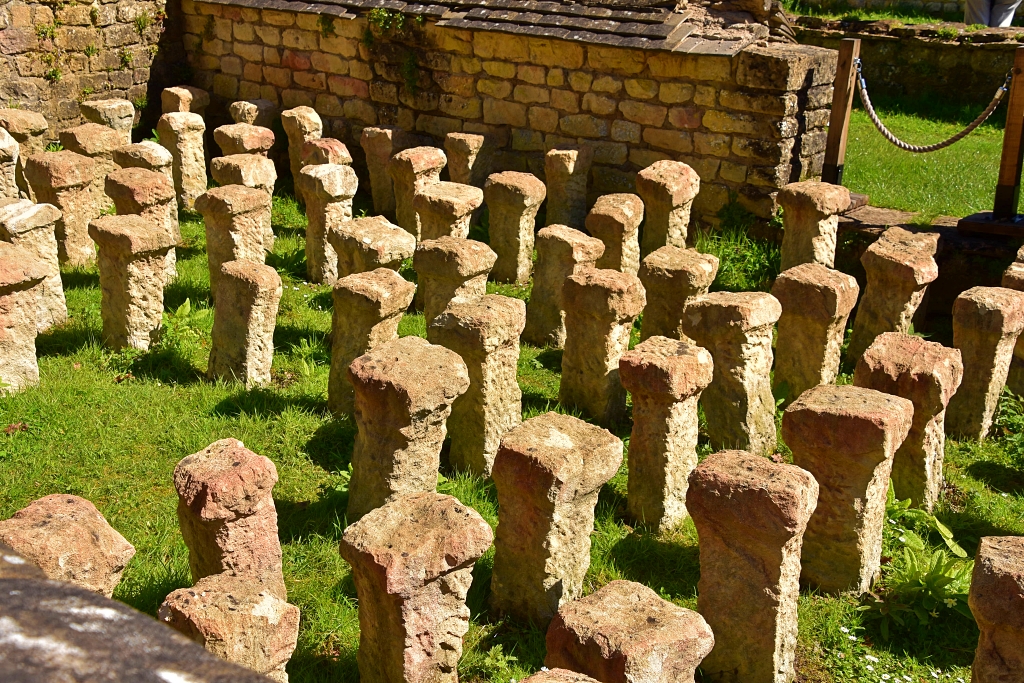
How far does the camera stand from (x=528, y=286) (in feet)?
29.0

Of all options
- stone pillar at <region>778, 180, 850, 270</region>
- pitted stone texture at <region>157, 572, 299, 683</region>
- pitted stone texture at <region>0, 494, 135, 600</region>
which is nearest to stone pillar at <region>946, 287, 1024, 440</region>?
stone pillar at <region>778, 180, 850, 270</region>

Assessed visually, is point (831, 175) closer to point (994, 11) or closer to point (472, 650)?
point (472, 650)

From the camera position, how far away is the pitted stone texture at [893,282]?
6902 millimetres

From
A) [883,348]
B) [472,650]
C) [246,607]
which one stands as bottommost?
[472,650]

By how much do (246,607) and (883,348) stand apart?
379cm

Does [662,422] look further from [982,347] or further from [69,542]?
[69,542]

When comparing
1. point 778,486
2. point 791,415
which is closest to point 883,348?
point 791,415

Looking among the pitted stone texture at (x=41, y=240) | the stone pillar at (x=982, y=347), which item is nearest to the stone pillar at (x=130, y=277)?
the pitted stone texture at (x=41, y=240)

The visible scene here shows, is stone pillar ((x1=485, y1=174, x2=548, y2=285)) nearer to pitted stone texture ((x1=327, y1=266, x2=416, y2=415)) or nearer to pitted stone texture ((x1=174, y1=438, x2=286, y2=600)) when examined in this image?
pitted stone texture ((x1=327, y1=266, x2=416, y2=415))

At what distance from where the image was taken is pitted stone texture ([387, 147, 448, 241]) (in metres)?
8.98

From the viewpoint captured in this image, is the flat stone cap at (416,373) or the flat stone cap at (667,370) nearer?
the flat stone cap at (416,373)

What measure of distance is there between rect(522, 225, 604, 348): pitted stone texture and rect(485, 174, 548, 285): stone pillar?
0.95 meters

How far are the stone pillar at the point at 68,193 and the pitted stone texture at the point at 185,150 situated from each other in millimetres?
1575

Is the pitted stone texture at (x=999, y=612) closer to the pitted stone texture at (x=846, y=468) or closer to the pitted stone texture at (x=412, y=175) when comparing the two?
the pitted stone texture at (x=846, y=468)
